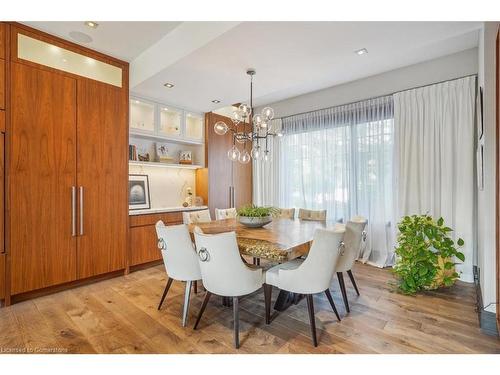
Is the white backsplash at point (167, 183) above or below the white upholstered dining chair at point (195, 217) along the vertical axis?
above

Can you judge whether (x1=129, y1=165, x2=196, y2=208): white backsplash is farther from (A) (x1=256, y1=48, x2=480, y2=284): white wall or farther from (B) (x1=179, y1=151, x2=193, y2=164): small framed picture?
(A) (x1=256, y1=48, x2=480, y2=284): white wall

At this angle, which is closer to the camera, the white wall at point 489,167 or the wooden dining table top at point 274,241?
the wooden dining table top at point 274,241

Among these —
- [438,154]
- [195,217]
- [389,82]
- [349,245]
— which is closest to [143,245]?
[195,217]

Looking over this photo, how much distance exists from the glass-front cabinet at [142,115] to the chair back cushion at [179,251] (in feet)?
7.27

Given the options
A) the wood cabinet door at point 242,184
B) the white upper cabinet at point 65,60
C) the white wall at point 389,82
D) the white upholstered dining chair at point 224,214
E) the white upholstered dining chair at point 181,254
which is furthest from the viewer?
the wood cabinet door at point 242,184

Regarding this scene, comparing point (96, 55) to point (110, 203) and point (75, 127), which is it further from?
point (110, 203)

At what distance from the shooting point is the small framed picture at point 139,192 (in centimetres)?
392

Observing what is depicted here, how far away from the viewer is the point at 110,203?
131 inches

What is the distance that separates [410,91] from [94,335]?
15.0ft

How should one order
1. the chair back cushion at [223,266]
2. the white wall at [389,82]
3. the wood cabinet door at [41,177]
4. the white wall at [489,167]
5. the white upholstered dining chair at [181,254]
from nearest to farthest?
the chair back cushion at [223,266]
the white wall at [489,167]
the white upholstered dining chair at [181,254]
the wood cabinet door at [41,177]
the white wall at [389,82]

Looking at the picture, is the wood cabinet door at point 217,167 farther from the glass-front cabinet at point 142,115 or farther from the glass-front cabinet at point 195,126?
the glass-front cabinet at point 142,115

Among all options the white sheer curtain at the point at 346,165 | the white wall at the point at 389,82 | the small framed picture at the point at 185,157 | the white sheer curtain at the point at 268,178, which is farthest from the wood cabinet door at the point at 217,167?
the white wall at the point at 389,82

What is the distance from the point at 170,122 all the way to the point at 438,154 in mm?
4035
